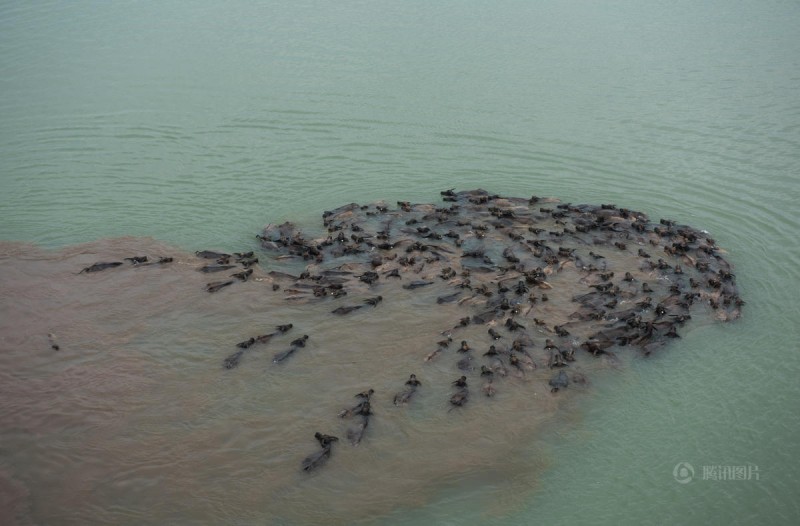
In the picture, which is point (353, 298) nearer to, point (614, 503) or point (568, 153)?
point (614, 503)

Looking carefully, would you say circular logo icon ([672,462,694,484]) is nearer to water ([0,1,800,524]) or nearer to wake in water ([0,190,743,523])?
water ([0,1,800,524])

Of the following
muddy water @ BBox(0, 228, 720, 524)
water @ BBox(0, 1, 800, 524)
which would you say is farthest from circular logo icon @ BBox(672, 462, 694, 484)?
muddy water @ BBox(0, 228, 720, 524)

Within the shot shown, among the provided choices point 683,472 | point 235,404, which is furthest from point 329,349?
point 683,472

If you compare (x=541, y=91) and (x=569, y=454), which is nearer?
(x=569, y=454)

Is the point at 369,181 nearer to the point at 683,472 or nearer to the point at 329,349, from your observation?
the point at 329,349

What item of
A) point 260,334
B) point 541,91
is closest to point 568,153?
point 541,91
